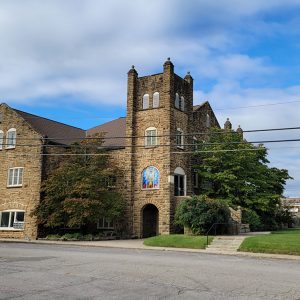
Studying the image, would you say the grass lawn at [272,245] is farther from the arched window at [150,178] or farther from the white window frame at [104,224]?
the white window frame at [104,224]

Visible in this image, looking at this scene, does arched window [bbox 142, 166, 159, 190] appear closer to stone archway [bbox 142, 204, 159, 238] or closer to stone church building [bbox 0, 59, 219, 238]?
stone church building [bbox 0, 59, 219, 238]

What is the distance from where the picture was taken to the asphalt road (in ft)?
31.5

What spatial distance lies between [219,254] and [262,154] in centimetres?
2055

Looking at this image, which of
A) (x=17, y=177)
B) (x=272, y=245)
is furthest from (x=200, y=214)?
(x=17, y=177)

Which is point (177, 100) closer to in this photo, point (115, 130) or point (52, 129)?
point (115, 130)

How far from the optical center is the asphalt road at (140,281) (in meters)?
9.59

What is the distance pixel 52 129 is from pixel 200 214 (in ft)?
58.8

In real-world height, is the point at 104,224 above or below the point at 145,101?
below

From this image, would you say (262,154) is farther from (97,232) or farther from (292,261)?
(292,261)

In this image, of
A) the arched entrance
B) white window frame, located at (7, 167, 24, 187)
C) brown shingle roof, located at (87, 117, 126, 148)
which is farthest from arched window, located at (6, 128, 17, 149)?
the arched entrance

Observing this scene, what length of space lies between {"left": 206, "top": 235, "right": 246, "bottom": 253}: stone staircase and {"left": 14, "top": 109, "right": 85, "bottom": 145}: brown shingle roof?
16448 millimetres

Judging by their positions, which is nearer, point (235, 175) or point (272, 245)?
point (272, 245)

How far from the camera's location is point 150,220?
36.2 metres

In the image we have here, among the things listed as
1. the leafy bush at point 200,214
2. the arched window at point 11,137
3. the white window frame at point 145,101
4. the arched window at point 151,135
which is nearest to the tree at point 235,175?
the arched window at point 151,135
